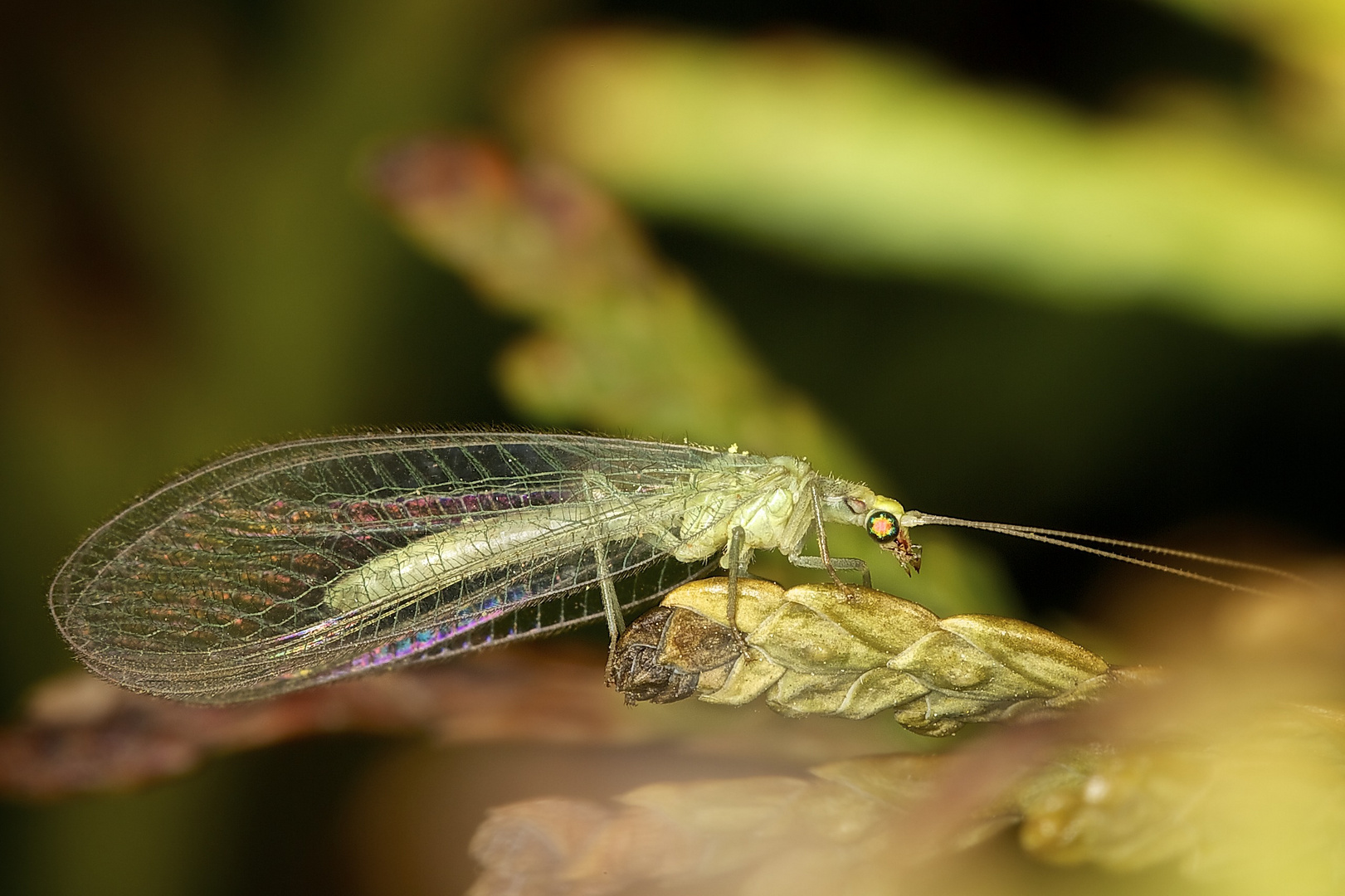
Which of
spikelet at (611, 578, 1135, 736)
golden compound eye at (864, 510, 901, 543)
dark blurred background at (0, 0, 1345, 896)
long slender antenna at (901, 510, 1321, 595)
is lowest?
spikelet at (611, 578, 1135, 736)

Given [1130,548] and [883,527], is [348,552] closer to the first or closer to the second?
[883,527]

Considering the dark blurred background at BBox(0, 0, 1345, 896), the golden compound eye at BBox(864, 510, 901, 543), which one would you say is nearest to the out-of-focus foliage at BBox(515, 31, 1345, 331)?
the dark blurred background at BBox(0, 0, 1345, 896)

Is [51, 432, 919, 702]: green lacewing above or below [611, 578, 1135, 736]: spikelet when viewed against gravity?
above

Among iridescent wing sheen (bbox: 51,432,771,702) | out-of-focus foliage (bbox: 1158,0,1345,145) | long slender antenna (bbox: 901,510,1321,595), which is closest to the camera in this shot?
out-of-focus foliage (bbox: 1158,0,1345,145)

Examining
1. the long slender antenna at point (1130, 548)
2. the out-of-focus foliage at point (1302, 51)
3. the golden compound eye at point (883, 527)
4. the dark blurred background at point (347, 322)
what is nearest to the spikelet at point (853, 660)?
the long slender antenna at point (1130, 548)

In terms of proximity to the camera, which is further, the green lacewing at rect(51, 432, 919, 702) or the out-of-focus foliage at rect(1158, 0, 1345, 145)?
the green lacewing at rect(51, 432, 919, 702)

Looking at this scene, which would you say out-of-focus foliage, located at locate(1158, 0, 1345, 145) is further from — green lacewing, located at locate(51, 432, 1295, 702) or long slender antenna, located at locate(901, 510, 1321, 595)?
green lacewing, located at locate(51, 432, 1295, 702)

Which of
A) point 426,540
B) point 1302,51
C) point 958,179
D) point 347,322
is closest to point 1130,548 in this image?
point 958,179
